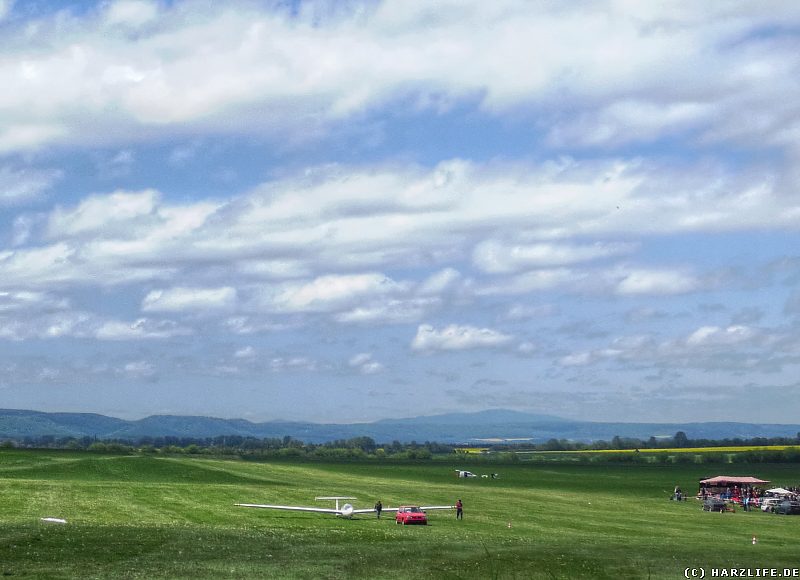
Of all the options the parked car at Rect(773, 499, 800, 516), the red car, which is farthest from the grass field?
the parked car at Rect(773, 499, 800, 516)

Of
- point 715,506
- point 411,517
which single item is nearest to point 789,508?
point 715,506

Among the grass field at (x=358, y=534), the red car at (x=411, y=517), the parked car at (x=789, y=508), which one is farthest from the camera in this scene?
the parked car at (x=789, y=508)

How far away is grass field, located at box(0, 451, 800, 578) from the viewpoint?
41.6 m

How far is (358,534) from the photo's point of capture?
192 ft

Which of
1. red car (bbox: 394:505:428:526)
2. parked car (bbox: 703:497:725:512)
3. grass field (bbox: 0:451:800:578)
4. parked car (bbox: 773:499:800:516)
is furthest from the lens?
parked car (bbox: 703:497:725:512)

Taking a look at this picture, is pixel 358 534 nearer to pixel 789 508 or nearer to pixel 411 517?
pixel 411 517

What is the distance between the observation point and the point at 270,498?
89.9 meters

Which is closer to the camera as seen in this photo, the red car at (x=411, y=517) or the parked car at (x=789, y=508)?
the red car at (x=411, y=517)

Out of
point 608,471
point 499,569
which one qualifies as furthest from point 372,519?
point 608,471

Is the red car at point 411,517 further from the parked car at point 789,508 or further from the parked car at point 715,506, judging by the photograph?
the parked car at point 789,508

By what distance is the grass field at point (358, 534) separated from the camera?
41.6 m

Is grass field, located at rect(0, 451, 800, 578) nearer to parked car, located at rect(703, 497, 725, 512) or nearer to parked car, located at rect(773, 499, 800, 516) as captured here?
parked car, located at rect(703, 497, 725, 512)

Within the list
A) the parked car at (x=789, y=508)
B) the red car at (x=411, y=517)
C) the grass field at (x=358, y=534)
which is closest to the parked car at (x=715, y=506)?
the grass field at (x=358, y=534)

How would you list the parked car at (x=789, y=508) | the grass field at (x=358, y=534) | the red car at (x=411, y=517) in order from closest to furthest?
the grass field at (x=358, y=534), the red car at (x=411, y=517), the parked car at (x=789, y=508)
